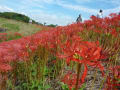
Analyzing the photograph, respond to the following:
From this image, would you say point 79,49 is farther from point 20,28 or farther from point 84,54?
point 20,28

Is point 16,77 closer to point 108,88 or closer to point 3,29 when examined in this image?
point 108,88

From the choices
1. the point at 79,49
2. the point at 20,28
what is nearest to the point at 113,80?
the point at 79,49

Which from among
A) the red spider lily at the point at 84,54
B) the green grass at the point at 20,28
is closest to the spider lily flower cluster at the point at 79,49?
the red spider lily at the point at 84,54

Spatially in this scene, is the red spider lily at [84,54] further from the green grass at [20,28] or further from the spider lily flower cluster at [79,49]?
the green grass at [20,28]

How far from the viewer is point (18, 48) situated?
95.1 inches

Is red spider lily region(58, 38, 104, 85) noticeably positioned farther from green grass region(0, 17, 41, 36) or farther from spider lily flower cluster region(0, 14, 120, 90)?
green grass region(0, 17, 41, 36)

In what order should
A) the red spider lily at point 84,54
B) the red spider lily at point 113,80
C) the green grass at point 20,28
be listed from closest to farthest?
1. the red spider lily at point 84,54
2. the red spider lily at point 113,80
3. the green grass at point 20,28

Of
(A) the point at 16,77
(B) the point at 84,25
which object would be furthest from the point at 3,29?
(A) the point at 16,77

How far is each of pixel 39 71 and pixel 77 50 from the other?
1.55 m

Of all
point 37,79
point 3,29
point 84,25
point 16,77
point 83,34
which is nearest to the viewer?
point 37,79

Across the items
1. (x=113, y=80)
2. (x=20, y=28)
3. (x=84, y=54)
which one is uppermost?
(x=20, y=28)

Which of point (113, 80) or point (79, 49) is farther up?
point (79, 49)

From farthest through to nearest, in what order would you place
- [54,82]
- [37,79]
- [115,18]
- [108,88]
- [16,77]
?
[115,18]
[16,77]
[54,82]
[37,79]
[108,88]

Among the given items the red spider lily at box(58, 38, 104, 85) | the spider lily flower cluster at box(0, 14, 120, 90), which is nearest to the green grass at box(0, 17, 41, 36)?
the spider lily flower cluster at box(0, 14, 120, 90)
